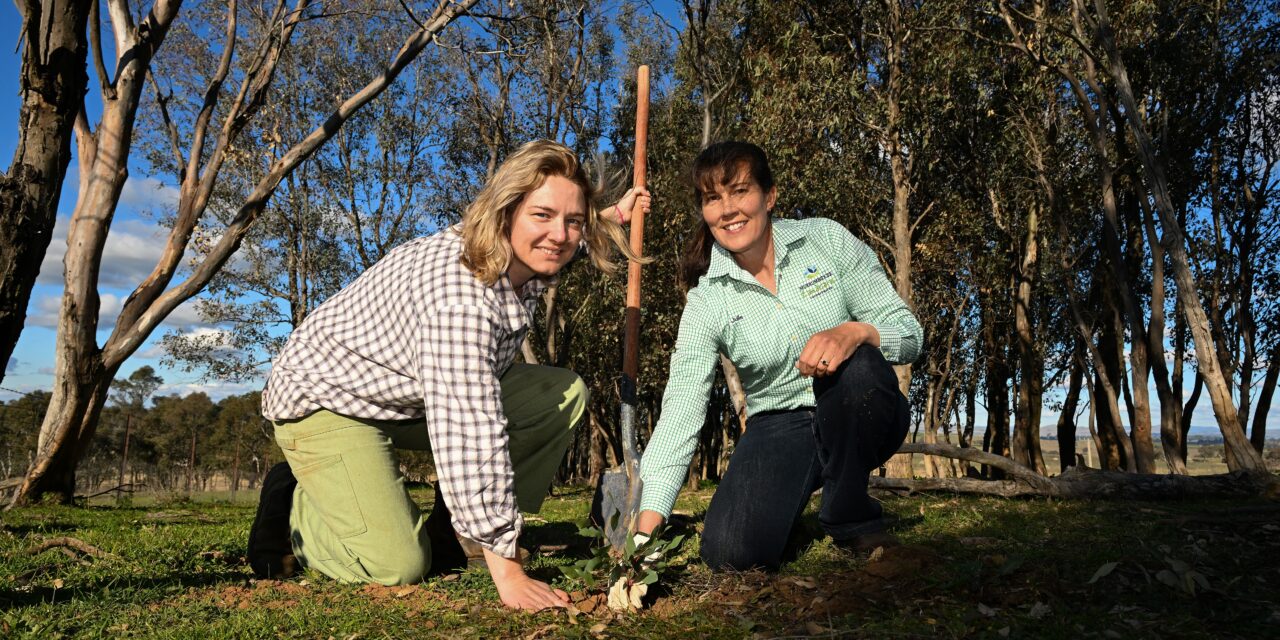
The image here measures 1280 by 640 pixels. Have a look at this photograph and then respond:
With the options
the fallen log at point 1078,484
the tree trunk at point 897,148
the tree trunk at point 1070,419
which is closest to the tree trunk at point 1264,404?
the tree trunk at point 1070,419

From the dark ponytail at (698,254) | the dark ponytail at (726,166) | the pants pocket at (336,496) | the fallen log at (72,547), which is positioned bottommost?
the fallen log at (72,547)

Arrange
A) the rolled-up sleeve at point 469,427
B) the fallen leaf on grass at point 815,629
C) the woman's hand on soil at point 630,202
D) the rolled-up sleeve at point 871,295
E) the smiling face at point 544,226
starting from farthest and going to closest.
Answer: the woman's hand on soil at point 630,202
the rolled-up sleeve at point 871,295
the smiling face at point 544,226
the rolled-up sleeve at point 469,427
the fallen leaf on grass at point 815,629

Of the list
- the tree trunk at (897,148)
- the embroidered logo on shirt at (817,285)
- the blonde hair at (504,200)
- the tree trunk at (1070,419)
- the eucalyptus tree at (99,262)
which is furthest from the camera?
the tree trunk at (1070,419)

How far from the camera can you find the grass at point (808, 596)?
2293mm

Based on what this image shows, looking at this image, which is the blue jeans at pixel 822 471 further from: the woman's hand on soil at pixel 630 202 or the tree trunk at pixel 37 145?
the tree trunk at pixel 37 145

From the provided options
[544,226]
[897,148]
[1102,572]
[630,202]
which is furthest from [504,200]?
[897,148]

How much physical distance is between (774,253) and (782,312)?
287 mm

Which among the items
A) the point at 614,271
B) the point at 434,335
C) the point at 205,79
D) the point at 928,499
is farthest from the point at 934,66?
the point at 205,79

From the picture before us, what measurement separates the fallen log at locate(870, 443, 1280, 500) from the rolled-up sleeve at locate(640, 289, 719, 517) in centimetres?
224

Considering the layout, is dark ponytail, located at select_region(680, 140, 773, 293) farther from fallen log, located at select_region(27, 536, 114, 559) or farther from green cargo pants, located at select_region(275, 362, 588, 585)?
fallen log, located at select_region(27, 536, 114, 559)

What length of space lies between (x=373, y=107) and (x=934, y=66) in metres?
14.1

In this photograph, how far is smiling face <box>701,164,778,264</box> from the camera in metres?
3.37

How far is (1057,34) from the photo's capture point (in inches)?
479

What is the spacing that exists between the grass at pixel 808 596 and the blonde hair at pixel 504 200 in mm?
1156
